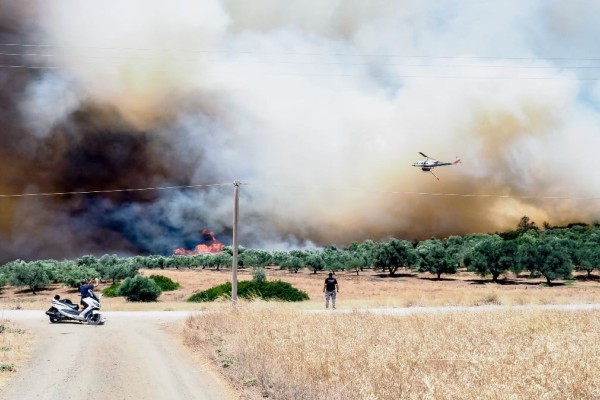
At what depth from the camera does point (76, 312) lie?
21.8 m

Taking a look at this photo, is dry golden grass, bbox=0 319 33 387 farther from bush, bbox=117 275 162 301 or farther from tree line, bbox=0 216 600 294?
tree line, bbox=0 216 600 294

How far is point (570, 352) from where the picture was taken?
10492mm

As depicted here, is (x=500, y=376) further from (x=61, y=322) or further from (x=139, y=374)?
(x=61, y=322)

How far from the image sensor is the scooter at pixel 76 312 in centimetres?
2155

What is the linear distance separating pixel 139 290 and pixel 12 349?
92.0 ft

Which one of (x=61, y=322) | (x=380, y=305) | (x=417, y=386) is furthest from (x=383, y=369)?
(x=380, y=305)

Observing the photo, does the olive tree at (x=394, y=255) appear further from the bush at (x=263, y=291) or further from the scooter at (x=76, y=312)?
the scooter at (x=76, y=312)

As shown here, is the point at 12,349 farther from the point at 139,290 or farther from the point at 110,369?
the point at 139,290

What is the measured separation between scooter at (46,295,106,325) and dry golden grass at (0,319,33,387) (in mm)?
1774

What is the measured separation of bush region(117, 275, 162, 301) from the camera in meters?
42.2

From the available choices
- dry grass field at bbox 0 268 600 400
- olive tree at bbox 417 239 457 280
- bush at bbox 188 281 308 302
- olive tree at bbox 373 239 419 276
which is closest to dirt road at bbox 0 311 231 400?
dry grass field at bbox 0 268 600 400

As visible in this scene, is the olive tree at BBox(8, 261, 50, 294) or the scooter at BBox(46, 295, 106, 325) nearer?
the scooter at BBox(46, 295, 106, 325)

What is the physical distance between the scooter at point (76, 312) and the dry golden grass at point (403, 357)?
6.03 m

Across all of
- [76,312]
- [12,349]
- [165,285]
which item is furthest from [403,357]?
[165,285]
